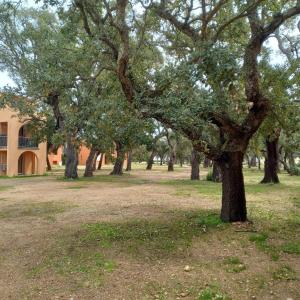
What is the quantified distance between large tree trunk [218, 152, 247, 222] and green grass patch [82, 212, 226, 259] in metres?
0.41

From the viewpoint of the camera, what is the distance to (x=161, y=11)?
9781 mm

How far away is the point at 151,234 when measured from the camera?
877cm

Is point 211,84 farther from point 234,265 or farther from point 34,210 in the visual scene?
point 34,210

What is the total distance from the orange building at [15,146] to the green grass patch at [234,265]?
26.3 meters

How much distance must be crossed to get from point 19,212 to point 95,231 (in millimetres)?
4030

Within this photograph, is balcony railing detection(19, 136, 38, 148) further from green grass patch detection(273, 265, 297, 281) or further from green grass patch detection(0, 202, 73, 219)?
green grass patch detection(273, 265, 297, 281)

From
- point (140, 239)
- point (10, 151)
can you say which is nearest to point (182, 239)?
point (140, 239)

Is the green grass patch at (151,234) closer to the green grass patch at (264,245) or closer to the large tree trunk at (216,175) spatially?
the green grass patch at (264,245)

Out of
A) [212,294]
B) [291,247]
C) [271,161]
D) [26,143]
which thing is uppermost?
[26,143]

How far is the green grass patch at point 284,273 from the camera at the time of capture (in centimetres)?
639

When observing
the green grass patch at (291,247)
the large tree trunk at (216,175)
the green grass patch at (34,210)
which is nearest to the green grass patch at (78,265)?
the green grass patch at (291,247)

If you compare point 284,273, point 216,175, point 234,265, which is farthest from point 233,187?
point 216,175

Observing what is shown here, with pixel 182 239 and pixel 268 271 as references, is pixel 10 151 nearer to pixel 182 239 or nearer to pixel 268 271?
pixel 182 239

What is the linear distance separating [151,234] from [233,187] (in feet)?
7.38
